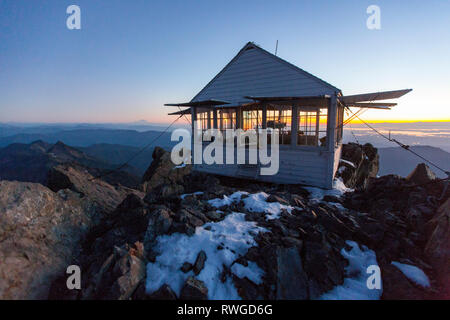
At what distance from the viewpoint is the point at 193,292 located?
334cm

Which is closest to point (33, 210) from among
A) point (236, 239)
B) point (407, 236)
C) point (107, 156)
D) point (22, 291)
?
point (22, 291)

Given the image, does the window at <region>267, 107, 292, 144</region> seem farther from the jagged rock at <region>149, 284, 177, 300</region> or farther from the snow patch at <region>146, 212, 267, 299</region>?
the jagged rock at <region>149, 284, 177, 300</region>

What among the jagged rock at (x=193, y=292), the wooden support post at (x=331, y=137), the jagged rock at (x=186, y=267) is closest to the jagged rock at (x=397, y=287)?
the jagged rock at (x=193, y=292)

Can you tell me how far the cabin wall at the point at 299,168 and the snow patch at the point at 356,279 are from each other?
5788 mm

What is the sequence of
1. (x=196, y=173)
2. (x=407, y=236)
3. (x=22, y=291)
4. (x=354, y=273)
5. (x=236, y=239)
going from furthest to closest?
(x=196, y=173) < (x=407, y=236) < (x=236, y=239) < (x=354, y=273) < (x=22, y=291)

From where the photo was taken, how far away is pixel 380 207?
7102mm

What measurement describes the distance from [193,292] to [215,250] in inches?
38.4

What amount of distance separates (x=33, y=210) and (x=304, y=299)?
5.76m

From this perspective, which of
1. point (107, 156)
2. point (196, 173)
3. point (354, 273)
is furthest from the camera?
point (107, 156)

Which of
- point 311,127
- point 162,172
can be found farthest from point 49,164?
point 311,127

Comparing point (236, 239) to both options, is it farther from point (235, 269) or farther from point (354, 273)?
point (354, 273)

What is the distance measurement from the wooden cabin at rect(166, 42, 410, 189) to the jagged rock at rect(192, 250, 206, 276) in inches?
274

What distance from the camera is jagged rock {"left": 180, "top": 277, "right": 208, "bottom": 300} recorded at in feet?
10.9

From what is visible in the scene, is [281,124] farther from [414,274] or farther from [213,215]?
[414,274]
